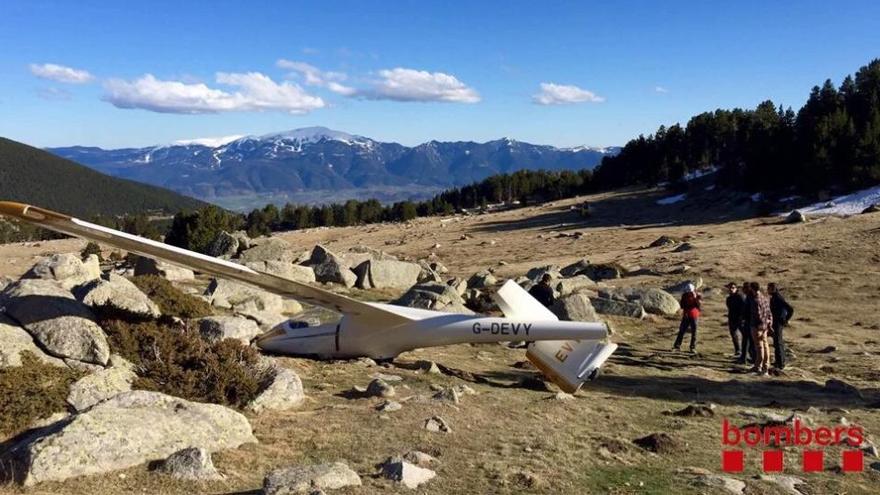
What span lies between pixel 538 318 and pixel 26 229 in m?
116

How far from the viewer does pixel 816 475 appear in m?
9.31

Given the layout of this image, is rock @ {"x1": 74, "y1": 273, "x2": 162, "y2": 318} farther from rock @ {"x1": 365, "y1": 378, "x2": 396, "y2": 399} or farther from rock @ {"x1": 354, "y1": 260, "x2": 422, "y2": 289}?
rock @ {"x1": 354, "y1": 260, "x2": 422, "y2": 289}

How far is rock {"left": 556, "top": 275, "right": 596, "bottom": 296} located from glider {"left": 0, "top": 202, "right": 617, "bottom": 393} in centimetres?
1184

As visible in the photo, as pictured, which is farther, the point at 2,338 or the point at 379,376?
the point at 379,376

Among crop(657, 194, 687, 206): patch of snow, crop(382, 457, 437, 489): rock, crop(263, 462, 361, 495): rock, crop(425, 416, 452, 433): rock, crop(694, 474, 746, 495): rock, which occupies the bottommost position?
crop(694, 474, 746, 495): rock

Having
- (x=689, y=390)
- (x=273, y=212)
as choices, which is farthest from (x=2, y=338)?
(x=273, y=212)

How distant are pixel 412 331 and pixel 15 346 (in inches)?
293

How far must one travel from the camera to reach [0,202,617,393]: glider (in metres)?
13.2

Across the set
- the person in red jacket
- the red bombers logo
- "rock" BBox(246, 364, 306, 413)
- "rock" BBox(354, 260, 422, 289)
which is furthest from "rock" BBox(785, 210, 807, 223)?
"rock" BBox(246, 364, 306, 413)

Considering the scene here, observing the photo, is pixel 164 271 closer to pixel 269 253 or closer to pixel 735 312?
pixel 269 253

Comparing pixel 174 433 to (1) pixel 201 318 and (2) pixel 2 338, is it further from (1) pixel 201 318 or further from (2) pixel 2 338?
(1) pixel 201 318

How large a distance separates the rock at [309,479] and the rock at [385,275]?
2176 cm

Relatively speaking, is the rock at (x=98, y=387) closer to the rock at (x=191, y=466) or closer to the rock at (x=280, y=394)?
the rock at (x=280, y=394)

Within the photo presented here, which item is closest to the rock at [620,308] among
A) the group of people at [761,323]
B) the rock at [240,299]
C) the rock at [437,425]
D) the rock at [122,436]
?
the group of people at [761,323]
